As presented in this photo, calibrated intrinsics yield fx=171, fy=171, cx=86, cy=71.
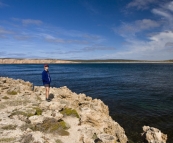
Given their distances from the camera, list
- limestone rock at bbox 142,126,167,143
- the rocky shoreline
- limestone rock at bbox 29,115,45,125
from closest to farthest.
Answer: the rocky shoreline < limestone rock at bbox 29,115,45,125 < limestone rock at bbox 142,126,167,143

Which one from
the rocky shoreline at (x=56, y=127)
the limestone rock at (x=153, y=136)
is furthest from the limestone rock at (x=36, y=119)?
the limestone rock at (x=153, y=136)

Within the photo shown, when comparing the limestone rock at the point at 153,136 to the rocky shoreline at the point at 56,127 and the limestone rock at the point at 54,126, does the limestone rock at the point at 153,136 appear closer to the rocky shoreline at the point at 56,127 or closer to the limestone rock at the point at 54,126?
the rocky shoreline at the point at 56,127

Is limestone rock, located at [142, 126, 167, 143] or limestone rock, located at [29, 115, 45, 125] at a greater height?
limestone rock, located at [29, 115, 45, 125]

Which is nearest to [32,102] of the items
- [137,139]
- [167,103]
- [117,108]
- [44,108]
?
[44,108]

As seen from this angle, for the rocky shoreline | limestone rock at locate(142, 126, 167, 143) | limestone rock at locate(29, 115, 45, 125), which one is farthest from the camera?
limestone rock at locate(142, 126, 167, 143)

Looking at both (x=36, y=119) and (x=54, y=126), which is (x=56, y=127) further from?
(x=36, y=119)

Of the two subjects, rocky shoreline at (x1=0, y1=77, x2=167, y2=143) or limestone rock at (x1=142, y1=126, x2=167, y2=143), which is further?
limestone rock at (x1=142, y1=126, x2=167, y2=143)

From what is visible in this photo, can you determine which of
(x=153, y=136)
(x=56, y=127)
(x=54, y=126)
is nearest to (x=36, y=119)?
(x=54, y=126)

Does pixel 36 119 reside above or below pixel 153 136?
above

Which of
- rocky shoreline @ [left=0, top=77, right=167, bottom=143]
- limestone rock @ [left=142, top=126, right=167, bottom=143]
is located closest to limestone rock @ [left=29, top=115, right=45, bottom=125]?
rocky shoreline @ [left=0, top=77, right=167, bottom=143]

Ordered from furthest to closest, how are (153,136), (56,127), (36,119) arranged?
(153,136), (36,119), (56,127)

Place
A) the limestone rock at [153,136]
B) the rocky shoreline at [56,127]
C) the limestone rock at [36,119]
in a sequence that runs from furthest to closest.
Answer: the limestone rock at [153,136] < the limestone rock at [36,119] < the rocky shoreline at [56,127]

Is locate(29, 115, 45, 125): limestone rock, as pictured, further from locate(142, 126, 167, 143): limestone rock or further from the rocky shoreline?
locate(142, 126, 167, 143): limestone rock

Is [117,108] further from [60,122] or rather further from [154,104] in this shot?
[60,122]
